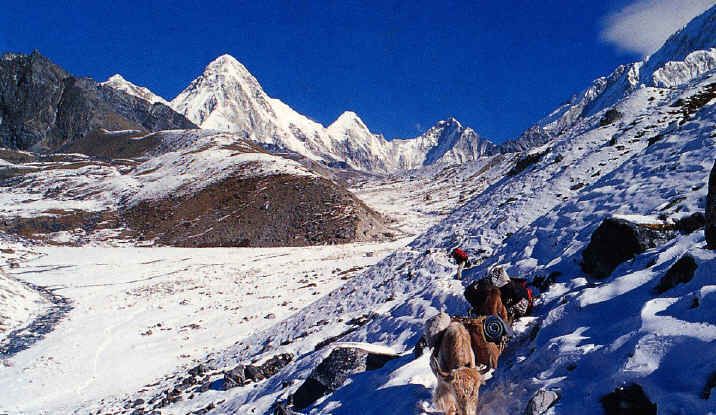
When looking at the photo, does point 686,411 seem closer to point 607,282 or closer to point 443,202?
point 607,282

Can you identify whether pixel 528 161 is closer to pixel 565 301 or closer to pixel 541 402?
pixel 565 301

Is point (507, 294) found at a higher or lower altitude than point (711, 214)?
lower

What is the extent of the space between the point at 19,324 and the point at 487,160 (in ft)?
501

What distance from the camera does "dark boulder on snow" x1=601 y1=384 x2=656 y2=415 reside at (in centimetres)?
364

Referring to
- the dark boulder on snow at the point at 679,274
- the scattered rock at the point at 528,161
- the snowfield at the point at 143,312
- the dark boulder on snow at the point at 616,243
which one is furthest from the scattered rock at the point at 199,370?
the scattered rock at the point at 528,161

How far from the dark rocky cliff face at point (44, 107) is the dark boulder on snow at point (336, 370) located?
7483 inches

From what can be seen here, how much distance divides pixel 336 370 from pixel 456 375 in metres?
4.57

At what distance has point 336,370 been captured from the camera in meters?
8.87

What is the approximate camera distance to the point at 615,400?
3875mm

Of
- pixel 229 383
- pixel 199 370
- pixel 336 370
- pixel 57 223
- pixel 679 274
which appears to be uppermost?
pixel 57 223

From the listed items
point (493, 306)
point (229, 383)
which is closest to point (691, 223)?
point (493, 306)

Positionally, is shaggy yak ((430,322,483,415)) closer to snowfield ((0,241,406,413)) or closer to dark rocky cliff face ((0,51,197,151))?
snowfield ((0,241,406,413))

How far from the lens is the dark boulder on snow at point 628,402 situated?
11.9 feet

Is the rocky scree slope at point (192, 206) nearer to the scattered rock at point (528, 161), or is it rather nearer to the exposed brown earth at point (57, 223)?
the exposed brown earth at point (57, 223)
